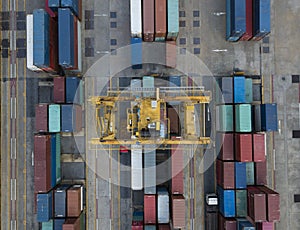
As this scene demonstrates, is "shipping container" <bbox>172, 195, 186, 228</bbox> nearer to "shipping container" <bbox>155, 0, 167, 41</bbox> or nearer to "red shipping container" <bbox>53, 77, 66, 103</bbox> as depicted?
"red shipping container" <bbox>53, 77, 66, 103</bbox>

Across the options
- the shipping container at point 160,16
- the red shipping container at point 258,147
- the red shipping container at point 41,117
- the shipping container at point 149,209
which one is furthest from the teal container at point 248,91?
the red shipping container at point 41,117

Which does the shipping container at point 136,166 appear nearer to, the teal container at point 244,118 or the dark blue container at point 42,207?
the dark blue container at point 42,207

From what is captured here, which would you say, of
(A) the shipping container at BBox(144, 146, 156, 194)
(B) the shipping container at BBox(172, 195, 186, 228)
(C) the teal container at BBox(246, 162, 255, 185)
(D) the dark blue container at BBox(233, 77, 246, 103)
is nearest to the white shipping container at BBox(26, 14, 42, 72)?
(A) the shipping container at BBox(144, 146, 156, 194)

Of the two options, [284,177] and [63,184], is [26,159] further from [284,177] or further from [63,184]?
[284,177]

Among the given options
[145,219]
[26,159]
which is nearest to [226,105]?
[145,219]

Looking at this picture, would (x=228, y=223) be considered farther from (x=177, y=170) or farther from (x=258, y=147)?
(x=258, y=147)

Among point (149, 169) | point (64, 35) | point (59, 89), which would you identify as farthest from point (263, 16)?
point (59, 89)
